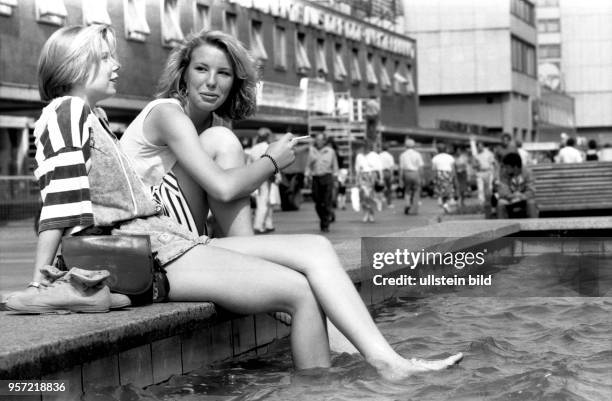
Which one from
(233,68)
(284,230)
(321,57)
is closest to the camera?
(233,68)

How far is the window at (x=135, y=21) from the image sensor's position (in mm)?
33625

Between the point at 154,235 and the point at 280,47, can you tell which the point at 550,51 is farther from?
the point at 154,235

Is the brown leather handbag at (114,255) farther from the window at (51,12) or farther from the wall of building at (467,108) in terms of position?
the wall of building at (467,108)

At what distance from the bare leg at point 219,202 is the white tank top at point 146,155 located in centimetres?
6

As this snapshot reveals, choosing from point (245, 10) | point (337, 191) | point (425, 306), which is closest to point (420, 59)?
point (245, 10)

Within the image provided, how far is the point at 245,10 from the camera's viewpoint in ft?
141

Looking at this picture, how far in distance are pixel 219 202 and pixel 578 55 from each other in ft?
392

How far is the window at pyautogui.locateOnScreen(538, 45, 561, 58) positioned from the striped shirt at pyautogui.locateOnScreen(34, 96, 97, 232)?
119521 millimetres

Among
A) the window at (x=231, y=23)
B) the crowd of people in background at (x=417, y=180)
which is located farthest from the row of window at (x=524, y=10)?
the window at (x=231, y=23)

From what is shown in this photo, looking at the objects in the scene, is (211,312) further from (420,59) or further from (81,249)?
(420,59)

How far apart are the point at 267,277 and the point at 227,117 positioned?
122 centimetres

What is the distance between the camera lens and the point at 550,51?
121812mm

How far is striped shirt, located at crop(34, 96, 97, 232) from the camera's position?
4.83 meters
